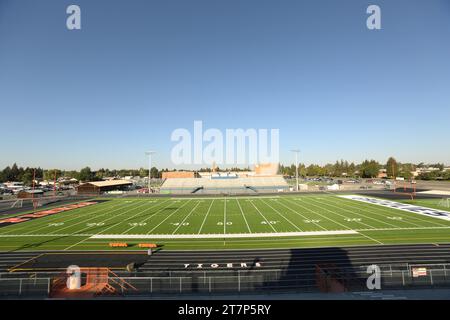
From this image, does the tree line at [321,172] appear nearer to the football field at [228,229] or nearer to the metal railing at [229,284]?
the football field at [228,229]

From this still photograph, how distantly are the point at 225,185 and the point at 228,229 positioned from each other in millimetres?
40720

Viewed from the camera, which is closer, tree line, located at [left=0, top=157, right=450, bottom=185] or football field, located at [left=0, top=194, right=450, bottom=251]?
→ football field, located at [left=0, top=194, right=450, bottom=251]

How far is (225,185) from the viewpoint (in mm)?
62594

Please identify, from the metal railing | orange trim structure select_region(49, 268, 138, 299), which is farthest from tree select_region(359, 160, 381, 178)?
orange trim structure select_region(49, 268, 138, 299)

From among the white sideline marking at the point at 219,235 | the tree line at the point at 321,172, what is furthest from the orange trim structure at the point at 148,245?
the tree line at the point at 321,172

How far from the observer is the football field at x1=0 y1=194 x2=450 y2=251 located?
1775 cm

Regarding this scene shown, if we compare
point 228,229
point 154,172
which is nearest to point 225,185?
point 228,229

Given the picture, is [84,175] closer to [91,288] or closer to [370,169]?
[91,288]

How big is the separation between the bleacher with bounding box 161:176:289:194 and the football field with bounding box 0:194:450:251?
2668cm

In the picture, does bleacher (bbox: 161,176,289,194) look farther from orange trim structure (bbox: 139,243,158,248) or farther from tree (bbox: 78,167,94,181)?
tree (bbox: 78,167,94,181)

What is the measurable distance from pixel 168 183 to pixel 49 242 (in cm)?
4353

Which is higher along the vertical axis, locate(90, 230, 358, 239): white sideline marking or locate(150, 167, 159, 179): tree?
locate(150, 167, 159, 179): tree
